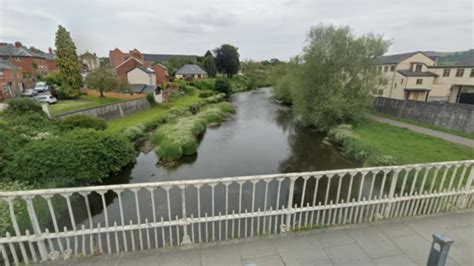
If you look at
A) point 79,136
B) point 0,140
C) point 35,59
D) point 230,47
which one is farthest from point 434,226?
point 230,47

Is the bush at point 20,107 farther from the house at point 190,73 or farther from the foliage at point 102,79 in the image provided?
the house at point 190,73

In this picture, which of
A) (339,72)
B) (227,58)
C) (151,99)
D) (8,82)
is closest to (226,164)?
(339,72)

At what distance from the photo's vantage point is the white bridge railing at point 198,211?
3311 millimetres

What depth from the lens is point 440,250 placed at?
2.51 metres

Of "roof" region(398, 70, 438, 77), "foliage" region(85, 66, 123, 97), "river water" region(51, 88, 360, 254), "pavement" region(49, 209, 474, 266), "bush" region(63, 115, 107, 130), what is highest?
"roof" region(398, 70, 438, 77)

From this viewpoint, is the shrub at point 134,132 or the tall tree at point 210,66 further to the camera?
the tall tree at point 210,66

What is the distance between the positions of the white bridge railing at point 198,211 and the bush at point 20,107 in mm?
8771

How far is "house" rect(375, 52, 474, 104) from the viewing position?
2786 cm

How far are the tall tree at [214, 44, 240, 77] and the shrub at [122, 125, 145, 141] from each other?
5201cm

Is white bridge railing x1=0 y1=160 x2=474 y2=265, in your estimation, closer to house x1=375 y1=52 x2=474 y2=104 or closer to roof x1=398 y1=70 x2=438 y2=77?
house x1=375 y1=52 x2=474 y2=104

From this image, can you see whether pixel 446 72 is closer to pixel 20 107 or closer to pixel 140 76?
pixel 140 76

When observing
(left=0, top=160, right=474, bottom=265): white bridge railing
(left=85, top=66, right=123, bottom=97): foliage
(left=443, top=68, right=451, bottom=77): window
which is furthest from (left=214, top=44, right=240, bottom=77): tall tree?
(left=0, top=160, right=474, bottom=265): white bridge railing

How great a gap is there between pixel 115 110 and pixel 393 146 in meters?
20.7

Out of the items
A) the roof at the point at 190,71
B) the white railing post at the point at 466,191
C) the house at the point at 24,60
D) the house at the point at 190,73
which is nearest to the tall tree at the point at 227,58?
the house at the point at 190,73
